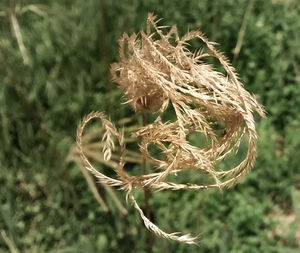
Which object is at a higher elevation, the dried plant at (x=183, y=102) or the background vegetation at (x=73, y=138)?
the dried plant at (x=183, y=102)

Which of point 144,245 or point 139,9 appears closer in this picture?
point 144,245

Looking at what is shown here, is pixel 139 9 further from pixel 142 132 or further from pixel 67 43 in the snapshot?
pixel 142 132

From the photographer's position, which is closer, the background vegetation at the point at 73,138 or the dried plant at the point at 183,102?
the dried plant at the point at 183,102

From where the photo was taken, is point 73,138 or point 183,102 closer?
point 183,102

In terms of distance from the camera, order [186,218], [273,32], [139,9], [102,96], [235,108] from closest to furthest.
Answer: [235,108]
[186,218]
[102,96]
[139,9]
[273,32]

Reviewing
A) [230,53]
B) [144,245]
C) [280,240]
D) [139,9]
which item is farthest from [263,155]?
[139,9]

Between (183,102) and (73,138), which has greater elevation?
(183,102)

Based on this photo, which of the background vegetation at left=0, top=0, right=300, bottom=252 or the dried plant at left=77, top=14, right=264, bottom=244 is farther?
the background vegetation at left=0, top=0, right=300, bottom=252

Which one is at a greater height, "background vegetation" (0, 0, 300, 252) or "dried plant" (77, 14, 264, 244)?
"dried plant" (77, 14, 264, 244)
